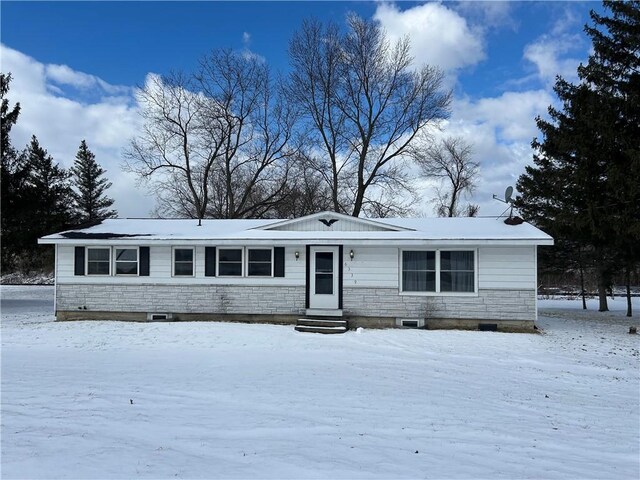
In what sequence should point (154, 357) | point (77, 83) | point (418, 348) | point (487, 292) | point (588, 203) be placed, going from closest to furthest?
point (154, 357) → point (418, 348) → point (487, 292) → point (588, 203) → point (77, 83)

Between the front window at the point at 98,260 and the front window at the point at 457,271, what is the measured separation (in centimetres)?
1110

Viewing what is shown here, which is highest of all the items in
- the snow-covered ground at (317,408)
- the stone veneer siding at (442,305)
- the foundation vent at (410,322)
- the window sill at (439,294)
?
the window sill at (439,294)

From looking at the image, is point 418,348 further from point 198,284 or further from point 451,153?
point 451,153

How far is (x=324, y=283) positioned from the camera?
1377 centimetres

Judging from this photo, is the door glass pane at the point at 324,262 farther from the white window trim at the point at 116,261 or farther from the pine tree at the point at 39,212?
the pine tree at the point at 39,212

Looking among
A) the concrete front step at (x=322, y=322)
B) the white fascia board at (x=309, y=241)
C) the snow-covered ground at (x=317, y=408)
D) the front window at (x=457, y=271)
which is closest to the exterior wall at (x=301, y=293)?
the front window at (x=457, y=271)

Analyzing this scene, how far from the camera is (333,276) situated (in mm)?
13688

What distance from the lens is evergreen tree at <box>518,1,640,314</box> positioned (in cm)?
1504

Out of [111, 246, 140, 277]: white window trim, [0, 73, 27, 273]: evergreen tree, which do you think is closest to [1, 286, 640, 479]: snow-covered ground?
[111, 246, 140, 277]: white window trim

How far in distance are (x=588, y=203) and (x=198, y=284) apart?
1445cm

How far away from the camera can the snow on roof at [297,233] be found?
12.9m

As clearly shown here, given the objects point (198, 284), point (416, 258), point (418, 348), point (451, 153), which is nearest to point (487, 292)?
point (416, 258)

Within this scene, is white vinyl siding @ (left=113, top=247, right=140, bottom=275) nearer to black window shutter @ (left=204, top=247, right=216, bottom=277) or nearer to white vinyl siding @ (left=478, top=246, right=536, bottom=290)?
black window shutter @ (left=204, top=247, right=216, bottom=277)

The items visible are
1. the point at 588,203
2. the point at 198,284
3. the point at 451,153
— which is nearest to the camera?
the point at 198,284
